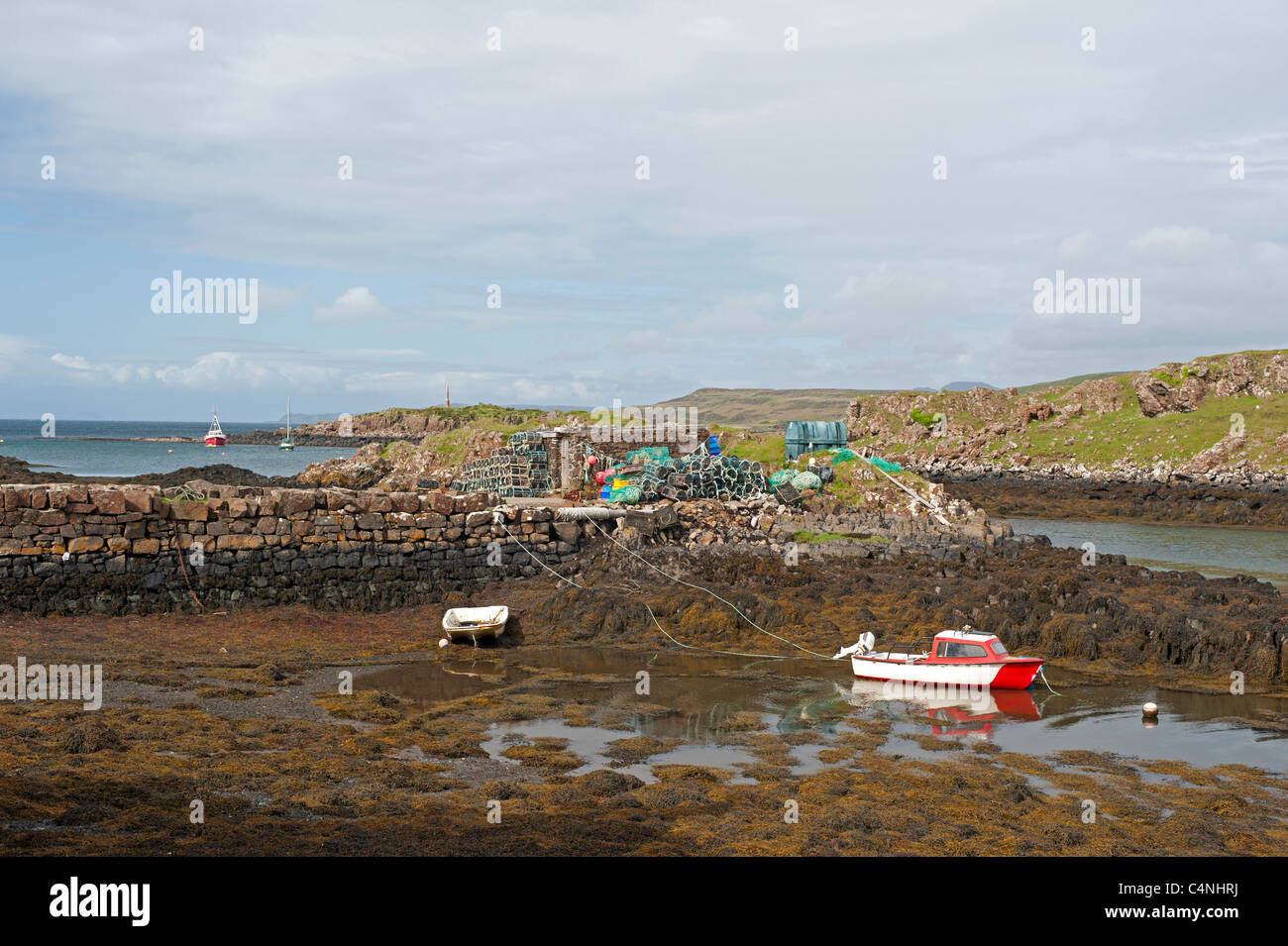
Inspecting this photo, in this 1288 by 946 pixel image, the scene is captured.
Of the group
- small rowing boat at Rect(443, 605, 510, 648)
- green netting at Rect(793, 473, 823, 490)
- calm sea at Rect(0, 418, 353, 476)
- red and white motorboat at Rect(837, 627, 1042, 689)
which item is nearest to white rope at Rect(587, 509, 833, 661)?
red and white motorboat at Rect(837, 627, 1042, 689)

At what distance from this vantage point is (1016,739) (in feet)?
41.8

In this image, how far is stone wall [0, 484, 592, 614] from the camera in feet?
61.3

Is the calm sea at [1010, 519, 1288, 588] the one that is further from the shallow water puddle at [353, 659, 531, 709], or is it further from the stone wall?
the shallow water puddle at [353, 659, 531, 709]

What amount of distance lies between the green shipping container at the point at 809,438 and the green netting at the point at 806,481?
382cm

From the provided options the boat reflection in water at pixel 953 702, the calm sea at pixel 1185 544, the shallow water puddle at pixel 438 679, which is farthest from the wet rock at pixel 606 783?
the calm sea at pixel 1185 544

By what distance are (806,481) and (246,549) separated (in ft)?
55.3

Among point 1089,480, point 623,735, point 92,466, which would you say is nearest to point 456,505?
point 623,735

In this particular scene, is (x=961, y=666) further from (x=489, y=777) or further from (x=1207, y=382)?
(x=1207, y=382)

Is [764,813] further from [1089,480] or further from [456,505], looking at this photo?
[1089,480]

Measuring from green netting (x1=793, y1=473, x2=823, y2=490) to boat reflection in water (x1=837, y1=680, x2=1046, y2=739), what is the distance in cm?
1408

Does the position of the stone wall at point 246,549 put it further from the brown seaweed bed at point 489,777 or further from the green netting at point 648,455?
the green netting at point 648,455

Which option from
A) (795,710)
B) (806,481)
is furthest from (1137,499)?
(795,710)

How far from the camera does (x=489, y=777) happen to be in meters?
10.6

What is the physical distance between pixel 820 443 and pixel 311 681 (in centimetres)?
2282
